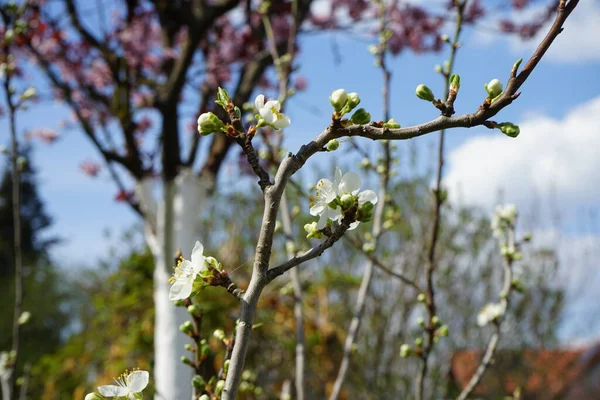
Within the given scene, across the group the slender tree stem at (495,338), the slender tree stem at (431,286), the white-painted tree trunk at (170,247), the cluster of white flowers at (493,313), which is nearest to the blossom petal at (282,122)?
the slender tree stem at (431,286)

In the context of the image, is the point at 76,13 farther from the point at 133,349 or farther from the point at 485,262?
the point at 485,262

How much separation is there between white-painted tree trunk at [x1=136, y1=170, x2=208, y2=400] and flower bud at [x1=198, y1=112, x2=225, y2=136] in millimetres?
2132

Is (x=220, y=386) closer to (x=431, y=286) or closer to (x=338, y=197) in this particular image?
(x=338, y=197)

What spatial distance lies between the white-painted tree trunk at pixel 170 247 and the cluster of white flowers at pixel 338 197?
6.92 ft

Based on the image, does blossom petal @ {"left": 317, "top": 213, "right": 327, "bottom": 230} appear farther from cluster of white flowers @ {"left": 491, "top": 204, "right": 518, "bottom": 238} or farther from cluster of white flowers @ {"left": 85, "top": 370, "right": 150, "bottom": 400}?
cluster of white flowers @ {"left": 491, "top": 204, "right": 518, "bottom": 238}

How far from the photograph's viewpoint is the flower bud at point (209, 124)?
0.75 meters

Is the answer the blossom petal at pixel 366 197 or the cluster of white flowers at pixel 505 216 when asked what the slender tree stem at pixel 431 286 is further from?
the blossom petal at pixel 366 197

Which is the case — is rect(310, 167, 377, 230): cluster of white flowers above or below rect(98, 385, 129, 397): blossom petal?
above

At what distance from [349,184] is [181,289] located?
0.26 metres

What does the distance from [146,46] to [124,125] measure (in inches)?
64.7

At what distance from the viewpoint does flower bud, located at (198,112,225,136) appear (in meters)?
0.75

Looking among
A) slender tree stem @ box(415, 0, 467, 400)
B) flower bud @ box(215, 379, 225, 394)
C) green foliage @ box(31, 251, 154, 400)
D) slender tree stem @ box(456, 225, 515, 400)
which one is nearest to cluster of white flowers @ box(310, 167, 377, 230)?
flower bud @ box(215, 379, 225, 394)

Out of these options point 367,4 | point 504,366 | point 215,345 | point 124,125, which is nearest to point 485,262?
point 504,366

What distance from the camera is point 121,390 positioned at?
80 centimetres
